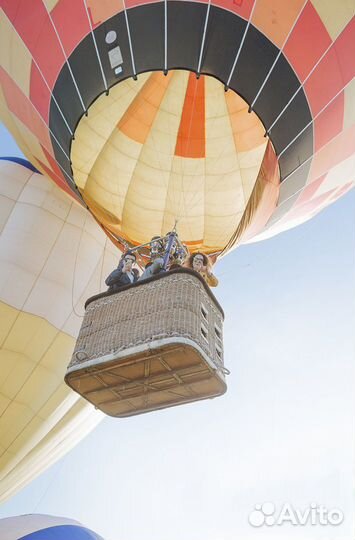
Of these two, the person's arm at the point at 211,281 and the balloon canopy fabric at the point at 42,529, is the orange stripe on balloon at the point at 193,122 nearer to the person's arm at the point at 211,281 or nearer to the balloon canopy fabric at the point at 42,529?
the person's arm at the point at 211,281

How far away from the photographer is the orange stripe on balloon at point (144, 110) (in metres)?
3.66

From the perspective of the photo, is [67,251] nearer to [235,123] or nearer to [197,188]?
[197,188]

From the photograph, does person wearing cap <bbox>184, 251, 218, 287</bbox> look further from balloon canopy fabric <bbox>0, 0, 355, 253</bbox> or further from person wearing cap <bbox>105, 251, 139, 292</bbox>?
balloon canopy fabric <bbox>0, 0, 355, 253</bbox>

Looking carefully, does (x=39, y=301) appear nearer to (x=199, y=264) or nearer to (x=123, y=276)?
(x=123, y=276)

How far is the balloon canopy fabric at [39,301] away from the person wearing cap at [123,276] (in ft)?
3.86

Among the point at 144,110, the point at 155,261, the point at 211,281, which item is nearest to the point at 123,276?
the point at 155,261

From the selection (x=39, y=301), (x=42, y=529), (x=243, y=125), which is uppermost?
(x=243, y=125)

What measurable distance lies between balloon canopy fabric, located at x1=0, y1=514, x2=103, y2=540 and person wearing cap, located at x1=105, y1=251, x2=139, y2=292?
2371mm

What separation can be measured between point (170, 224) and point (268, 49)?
4.45ft

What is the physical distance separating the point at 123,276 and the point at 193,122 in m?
1.57

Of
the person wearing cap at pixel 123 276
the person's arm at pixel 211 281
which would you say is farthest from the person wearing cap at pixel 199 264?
the person wearing cap at pixel 123 276

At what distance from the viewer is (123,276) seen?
105 inches

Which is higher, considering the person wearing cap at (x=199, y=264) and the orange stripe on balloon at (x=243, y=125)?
the orange stripe on balloon at (x=243, y=125)

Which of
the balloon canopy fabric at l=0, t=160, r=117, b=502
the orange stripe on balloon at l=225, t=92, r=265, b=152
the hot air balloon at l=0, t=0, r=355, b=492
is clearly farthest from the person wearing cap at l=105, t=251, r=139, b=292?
the orange stripe on balloon at l=225, t=92, r=265, b=152
